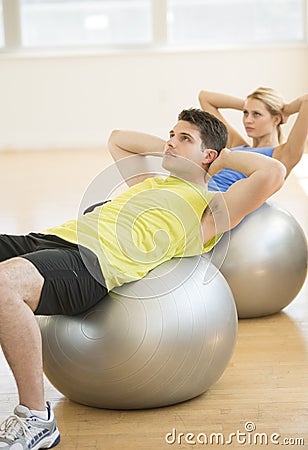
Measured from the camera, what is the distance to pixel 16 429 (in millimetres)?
2070

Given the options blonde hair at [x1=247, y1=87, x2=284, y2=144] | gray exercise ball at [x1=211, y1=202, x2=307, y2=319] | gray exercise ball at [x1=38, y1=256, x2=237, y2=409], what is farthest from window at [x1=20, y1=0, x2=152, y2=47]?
gray exercise ball at [x1=38, y1=256, x2=237, y2=409]

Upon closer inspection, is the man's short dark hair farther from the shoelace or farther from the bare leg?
the shoelace

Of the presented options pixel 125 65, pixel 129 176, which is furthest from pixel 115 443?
pixel 125 65

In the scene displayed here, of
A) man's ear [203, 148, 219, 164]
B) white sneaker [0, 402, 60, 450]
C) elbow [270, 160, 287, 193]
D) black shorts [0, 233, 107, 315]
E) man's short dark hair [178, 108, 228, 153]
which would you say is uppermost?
man's short dark hair [178, 108, 228, 153]

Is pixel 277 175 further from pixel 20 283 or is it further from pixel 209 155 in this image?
pixel 20 283

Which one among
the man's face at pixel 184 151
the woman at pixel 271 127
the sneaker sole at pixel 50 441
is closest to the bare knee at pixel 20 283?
the sneaker sole at pixel 50 441

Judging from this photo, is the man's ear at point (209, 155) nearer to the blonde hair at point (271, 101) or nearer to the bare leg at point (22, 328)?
the bare leg at point (22, 328)

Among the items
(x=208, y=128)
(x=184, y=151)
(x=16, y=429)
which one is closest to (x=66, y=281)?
(x=16, y=429)

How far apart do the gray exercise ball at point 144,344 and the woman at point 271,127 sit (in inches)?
37.1

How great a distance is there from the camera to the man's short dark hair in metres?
2.53

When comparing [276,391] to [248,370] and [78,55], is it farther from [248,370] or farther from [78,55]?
[78,55]

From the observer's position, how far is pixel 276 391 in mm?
2428

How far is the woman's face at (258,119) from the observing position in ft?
11.2

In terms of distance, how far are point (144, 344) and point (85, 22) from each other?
6.65 meters
